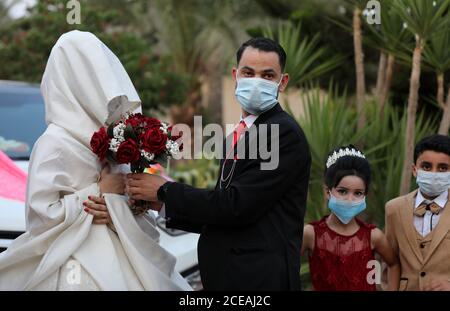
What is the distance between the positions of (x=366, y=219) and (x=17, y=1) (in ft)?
52.0

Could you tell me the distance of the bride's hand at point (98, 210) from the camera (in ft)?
11.0

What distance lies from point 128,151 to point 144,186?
20 cm

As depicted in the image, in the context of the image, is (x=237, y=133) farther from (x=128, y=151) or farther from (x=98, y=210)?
(x=98, y=210)

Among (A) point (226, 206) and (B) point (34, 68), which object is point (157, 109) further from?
(A) point (226, 206)

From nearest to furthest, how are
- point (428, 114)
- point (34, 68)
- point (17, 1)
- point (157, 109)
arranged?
point (428, 114), point (34, 68), point (157, 109), point (17, 1)

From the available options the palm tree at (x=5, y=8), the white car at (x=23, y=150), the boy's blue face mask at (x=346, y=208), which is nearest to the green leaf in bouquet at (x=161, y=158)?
the boy's blue face mask at (x=346, y=208)

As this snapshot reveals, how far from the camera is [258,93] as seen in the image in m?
3.39

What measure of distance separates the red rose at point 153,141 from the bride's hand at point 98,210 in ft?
1.08

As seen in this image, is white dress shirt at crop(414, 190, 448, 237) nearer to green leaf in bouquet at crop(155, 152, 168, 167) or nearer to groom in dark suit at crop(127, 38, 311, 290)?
groom in dark suit at crop(127, 38, 311, 290)

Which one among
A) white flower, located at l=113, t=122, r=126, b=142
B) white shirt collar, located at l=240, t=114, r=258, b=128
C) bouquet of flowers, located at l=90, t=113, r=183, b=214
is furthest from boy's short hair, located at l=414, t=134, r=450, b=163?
white flower, located at l=113, t=122, r=126, b=142

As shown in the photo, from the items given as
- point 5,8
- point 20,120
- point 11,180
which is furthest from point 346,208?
point 5,8

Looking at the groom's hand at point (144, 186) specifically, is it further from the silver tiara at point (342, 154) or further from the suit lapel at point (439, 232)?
the suit lapel at point (439, 232)

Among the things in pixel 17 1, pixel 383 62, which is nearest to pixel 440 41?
pixel 383 62

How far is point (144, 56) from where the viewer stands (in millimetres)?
12789
